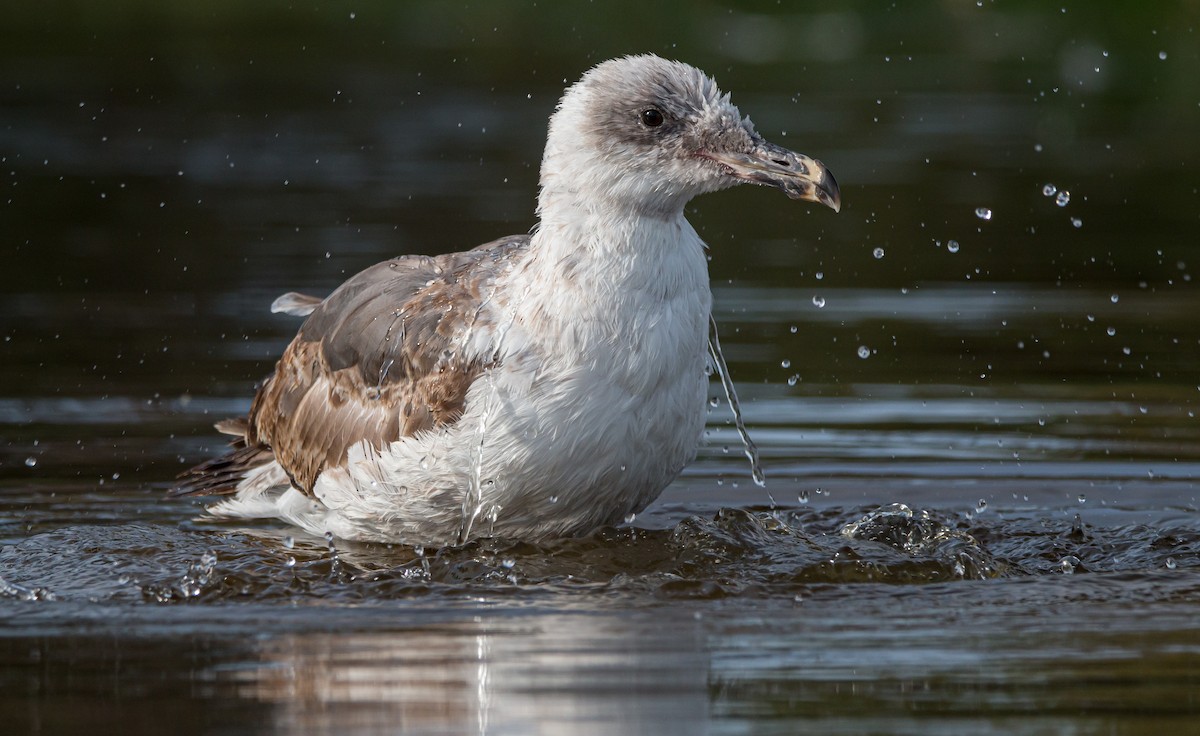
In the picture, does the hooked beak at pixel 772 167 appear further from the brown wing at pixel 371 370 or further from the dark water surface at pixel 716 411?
the dark water surface at pixel 716 411

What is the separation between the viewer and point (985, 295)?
472 inches

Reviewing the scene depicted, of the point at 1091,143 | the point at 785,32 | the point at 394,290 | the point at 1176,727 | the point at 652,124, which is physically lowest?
the point at 1176,727

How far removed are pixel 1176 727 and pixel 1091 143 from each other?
1307cm

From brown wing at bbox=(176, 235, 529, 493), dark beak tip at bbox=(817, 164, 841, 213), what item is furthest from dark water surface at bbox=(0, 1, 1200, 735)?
dark beak tip at bbox=(817, 164, 841, 213)

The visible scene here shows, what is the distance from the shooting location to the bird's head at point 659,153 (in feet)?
22.5

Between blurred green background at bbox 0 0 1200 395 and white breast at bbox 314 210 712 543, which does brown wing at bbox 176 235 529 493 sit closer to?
white breast at bbox 314 210 712 543

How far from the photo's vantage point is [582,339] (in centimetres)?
676

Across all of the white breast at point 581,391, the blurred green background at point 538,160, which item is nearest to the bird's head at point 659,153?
the white breast at point 581,391

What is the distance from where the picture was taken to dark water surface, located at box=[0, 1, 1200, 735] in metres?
5.53

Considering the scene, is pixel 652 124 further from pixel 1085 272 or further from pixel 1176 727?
pixel 1085 272

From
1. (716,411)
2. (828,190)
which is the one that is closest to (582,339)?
(828,190)

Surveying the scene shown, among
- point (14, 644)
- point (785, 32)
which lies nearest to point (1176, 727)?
point (14, 644)

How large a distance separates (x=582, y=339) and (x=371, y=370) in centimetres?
115

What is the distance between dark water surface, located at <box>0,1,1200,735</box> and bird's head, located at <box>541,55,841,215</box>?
1.33 metres
